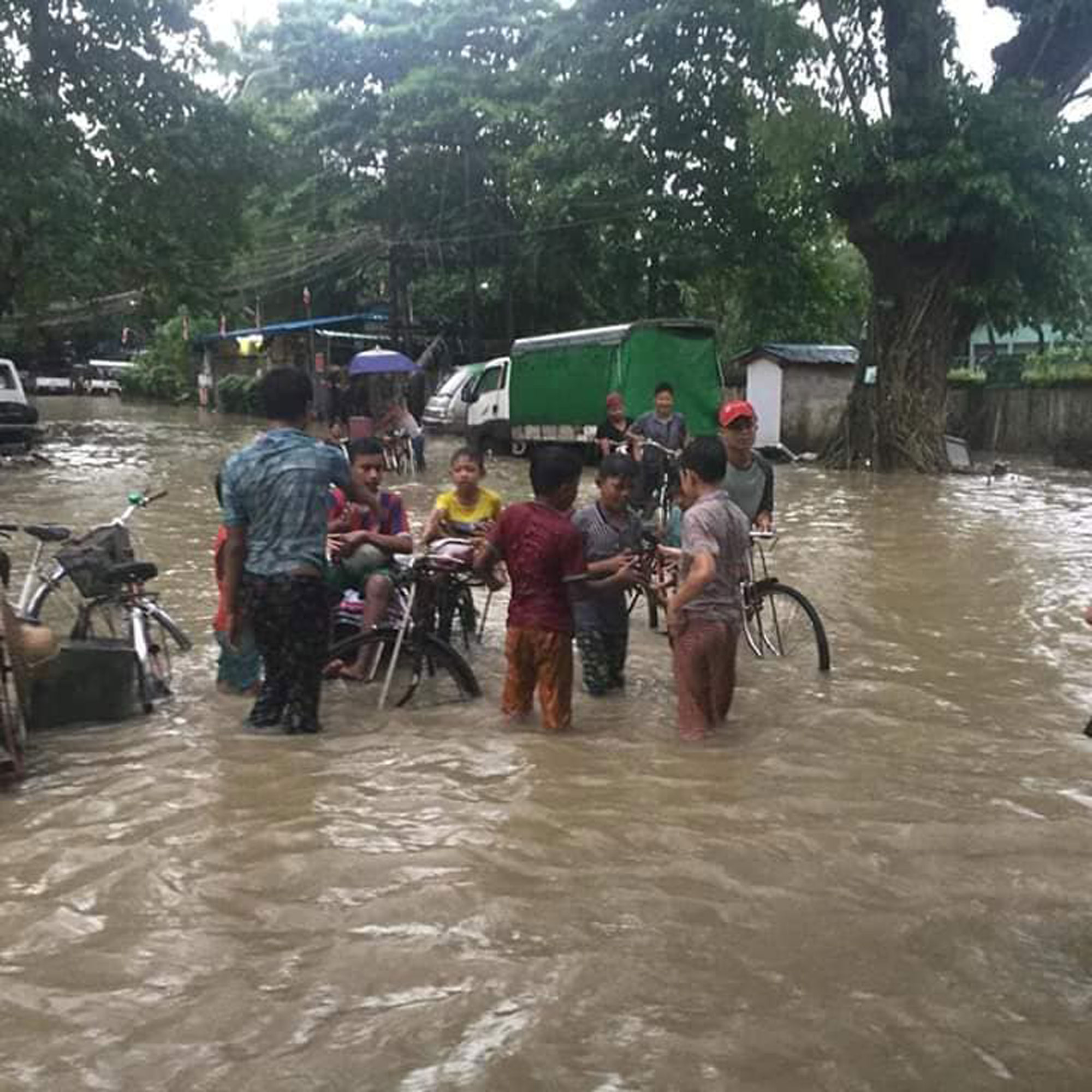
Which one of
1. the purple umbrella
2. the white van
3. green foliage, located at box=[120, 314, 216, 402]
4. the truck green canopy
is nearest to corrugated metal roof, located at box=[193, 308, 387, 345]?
green foliage, located at box=[120, 314, 216, 402]

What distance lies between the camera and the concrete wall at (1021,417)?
23.5 m

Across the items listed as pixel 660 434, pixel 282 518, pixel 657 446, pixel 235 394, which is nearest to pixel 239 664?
pixel 282 518

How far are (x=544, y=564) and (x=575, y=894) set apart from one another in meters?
1.80

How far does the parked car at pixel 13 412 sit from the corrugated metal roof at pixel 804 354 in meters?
14.8

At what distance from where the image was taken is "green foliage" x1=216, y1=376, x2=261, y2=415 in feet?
133

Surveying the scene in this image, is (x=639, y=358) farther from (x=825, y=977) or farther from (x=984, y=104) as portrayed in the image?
(x=825, y=977)

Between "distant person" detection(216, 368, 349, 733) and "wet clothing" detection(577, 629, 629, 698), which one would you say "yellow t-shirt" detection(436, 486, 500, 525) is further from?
"distant person" detection(216, 368, 349, 733)

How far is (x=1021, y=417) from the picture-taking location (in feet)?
82.0

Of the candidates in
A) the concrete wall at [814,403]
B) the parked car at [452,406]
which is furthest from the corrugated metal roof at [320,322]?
the concrete wall at [814,403]

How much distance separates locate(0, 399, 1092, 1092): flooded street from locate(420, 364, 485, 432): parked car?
62.5 ft

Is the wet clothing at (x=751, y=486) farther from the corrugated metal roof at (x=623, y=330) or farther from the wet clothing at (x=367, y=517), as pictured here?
the corrugated metal roof at (x=623, y=330)

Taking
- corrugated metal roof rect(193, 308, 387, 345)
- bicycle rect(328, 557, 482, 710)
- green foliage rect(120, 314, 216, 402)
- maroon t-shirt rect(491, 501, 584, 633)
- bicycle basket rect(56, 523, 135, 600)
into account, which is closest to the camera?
maroon t-shirt rect(491, 501, 584, 633)

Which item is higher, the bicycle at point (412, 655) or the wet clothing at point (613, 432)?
the wet clothing at point (613, 432)

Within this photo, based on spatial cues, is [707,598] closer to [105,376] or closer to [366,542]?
[366,542]
